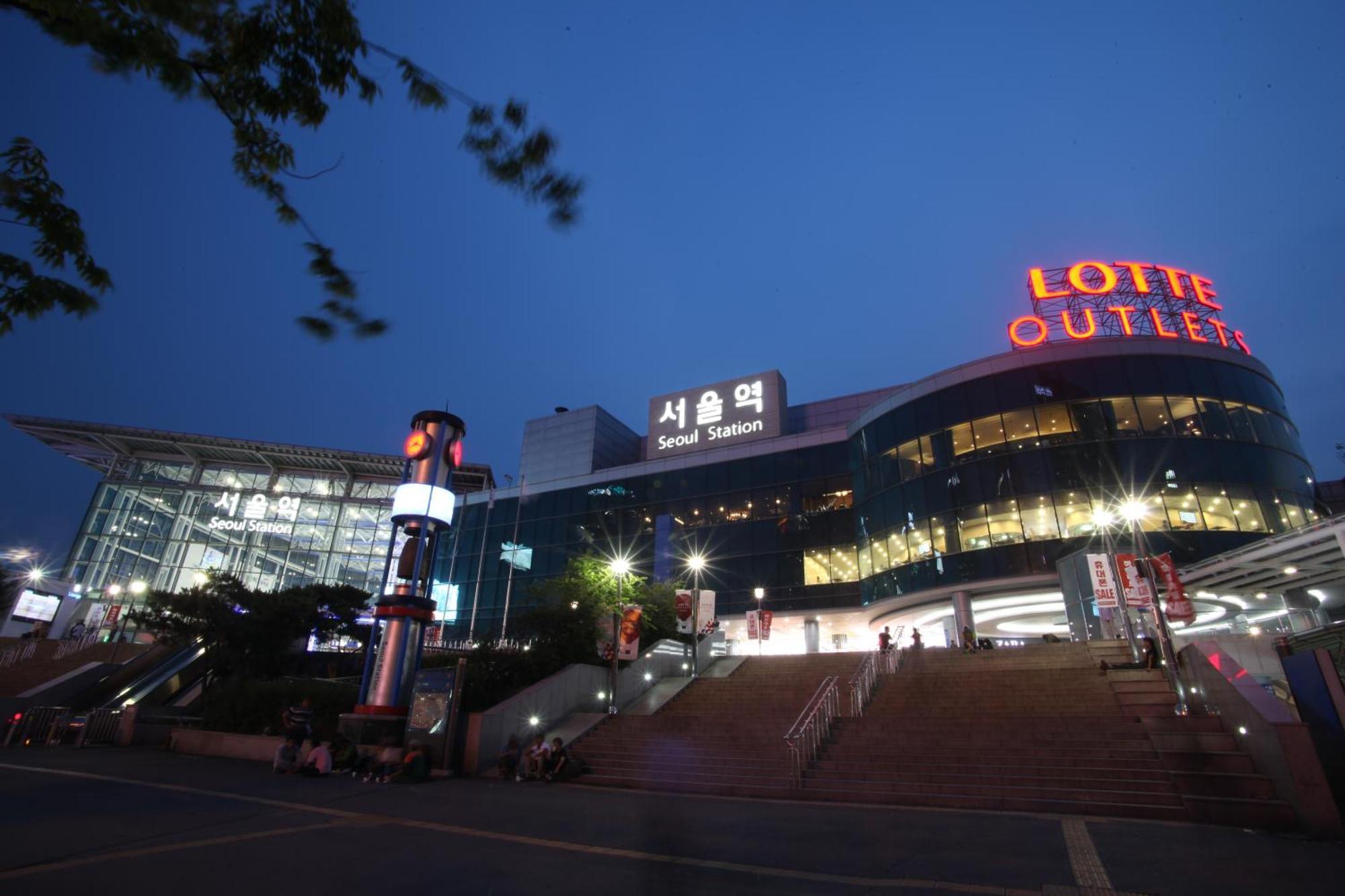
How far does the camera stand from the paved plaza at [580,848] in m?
6.06

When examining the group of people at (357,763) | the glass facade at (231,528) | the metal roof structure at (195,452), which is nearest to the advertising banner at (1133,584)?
the group of people at (357,763)

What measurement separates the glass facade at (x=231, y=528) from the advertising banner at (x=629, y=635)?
4551 centimetres

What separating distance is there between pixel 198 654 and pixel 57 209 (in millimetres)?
29924

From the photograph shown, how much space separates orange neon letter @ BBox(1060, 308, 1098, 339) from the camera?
32.8 meters

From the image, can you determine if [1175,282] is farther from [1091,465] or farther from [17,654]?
[17,654]

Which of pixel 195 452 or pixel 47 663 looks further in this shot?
pixel 195 452

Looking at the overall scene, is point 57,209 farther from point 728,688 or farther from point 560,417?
point 560,417

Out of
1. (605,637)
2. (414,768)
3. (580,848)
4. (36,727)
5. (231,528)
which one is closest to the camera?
(580,848)

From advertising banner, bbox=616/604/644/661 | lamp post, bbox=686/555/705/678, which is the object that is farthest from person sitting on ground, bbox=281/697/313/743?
lamp post, bbox=686/555/705/678

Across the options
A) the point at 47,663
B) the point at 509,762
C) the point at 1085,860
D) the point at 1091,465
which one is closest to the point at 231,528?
the point at 47,663

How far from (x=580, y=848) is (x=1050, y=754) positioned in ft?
32.4

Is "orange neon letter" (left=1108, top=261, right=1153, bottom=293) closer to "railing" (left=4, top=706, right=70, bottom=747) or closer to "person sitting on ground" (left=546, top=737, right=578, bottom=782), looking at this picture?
"person sitting on ground" (left=546, top=737, right=578, bottom=782)

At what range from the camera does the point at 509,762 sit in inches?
578

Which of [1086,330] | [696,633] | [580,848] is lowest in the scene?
[580,848]
